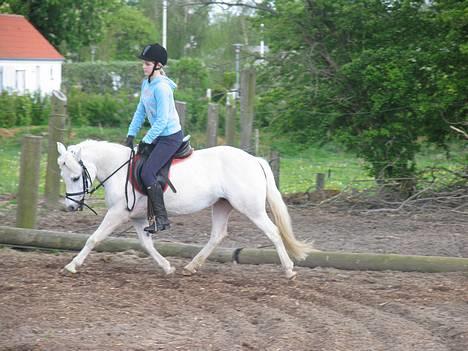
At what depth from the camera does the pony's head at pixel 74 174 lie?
8.64 m

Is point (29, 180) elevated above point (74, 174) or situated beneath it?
situated beneath

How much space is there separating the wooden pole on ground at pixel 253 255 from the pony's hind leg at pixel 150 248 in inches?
27.1

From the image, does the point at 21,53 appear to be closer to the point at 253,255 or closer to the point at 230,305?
the point at 253,255

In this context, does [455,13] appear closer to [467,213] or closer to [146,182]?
[467,213]

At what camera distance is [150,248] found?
898 centimetres

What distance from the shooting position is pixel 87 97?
112 ft

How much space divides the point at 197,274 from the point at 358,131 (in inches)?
248

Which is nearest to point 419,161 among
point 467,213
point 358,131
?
point 358,131

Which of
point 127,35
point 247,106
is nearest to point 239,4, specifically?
point 247,106

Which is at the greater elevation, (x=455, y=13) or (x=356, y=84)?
(x=455, y=13)

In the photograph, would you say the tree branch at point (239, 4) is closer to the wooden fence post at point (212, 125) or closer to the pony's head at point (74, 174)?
the wooden fence post at point (212, 125)

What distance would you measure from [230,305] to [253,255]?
207 centimetres

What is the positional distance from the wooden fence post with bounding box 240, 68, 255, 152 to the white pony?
4.10 m

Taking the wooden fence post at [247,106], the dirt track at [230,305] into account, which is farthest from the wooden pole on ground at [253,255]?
the wooden fence post at [247,106]
